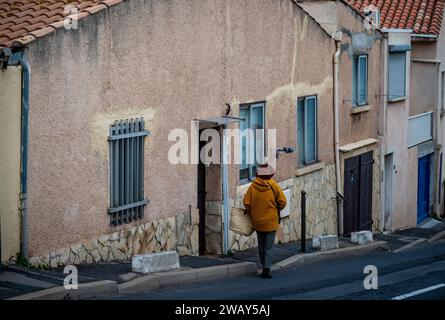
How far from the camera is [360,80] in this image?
24141 mm

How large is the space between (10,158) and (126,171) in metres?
2.63

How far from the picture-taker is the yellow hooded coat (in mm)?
14016

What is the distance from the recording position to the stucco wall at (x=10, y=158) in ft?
39.0

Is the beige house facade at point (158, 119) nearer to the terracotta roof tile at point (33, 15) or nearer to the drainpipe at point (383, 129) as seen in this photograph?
the terracotta roof tile at point (33, 15)

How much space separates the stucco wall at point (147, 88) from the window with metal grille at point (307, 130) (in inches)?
30.3

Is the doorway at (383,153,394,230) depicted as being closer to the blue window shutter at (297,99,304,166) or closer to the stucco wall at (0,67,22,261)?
the blue window shutter at (297,99,304,166)

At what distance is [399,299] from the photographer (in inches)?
481

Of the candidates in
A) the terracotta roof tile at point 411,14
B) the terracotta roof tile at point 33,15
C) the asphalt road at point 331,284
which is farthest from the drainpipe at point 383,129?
the terracotta roof tile at point 33,15

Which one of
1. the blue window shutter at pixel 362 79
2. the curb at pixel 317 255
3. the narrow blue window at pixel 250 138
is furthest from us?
the blue window shutter at pixel 362 79

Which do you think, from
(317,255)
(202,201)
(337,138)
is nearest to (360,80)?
(337,138)

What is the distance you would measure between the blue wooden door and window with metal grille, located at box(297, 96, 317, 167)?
32.9 feet

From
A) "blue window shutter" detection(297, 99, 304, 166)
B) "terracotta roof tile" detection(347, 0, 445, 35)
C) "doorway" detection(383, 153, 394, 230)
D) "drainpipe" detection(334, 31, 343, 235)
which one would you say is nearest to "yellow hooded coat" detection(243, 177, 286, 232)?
"blue window shutter" detection(297, 99, 304, 166)
